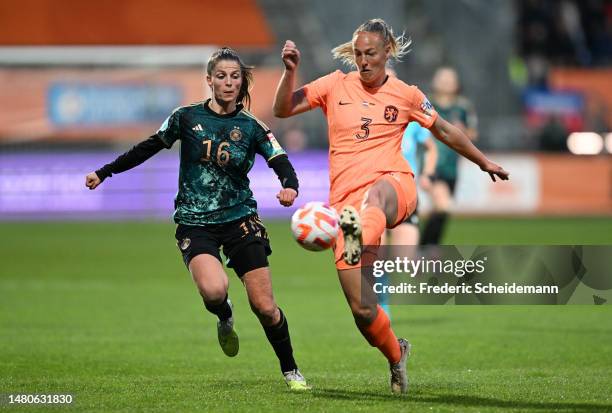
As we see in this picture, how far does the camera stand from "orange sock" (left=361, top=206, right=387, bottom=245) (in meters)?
7.11

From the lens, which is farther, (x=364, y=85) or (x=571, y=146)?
(x=571, y=146)

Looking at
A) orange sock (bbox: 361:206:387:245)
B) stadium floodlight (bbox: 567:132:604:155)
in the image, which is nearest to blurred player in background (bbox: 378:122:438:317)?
orange sock (bbox: 361:206:387:245)

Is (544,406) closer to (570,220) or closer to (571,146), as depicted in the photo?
(570,220)

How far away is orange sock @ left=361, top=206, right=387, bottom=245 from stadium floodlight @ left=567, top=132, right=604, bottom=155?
1986cm

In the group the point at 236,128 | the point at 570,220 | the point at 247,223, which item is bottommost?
the point at 570,220

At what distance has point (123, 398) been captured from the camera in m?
7.37

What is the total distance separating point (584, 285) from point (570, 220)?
1623 centimetres

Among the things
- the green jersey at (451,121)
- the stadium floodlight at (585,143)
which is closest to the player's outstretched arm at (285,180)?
the green jersey at (451,121)

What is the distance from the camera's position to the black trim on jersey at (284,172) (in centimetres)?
756

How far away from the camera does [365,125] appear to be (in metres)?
7.51

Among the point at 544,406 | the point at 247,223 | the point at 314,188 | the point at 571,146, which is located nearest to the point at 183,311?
the point at 247,223

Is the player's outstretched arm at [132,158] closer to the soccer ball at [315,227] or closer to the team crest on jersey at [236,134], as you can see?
the team crest on jersey at [236,134]

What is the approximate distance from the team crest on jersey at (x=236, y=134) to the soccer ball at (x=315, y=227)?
937mm

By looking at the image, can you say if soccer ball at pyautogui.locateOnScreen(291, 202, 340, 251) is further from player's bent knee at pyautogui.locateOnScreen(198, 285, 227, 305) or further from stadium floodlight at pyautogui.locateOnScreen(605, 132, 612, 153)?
stadium floodlight at pyautogui.locateOnScreen(605, 132, 612, 153)
